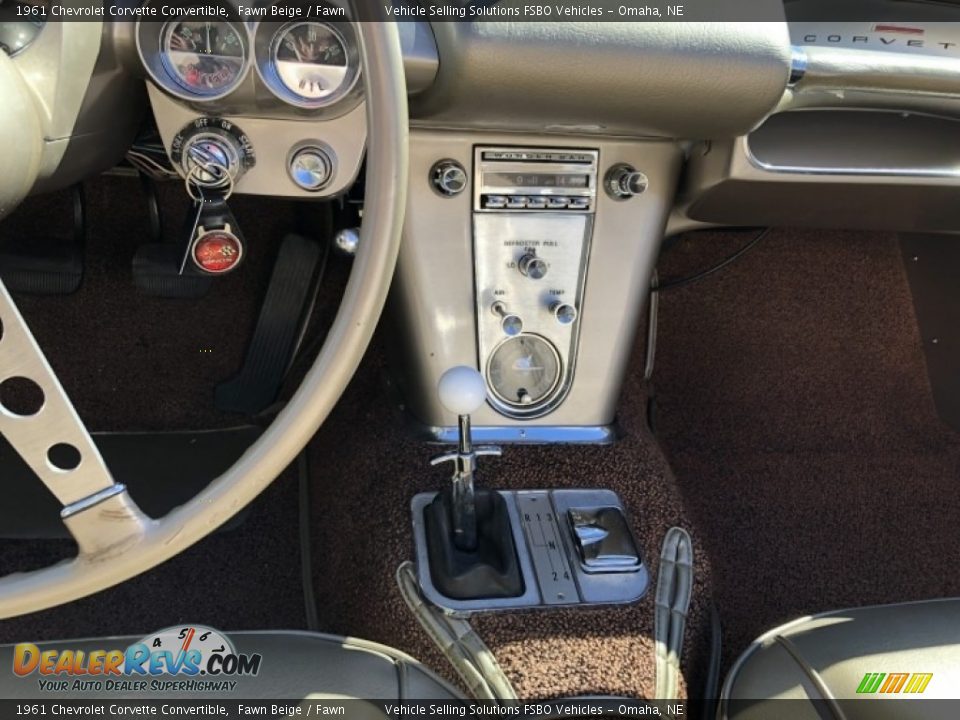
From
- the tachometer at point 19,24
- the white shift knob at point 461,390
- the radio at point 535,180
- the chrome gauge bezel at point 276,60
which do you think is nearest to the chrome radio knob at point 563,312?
the radio at point 535,180

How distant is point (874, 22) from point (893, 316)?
76 cm

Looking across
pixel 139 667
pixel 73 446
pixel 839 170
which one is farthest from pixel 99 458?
pixel 839 170

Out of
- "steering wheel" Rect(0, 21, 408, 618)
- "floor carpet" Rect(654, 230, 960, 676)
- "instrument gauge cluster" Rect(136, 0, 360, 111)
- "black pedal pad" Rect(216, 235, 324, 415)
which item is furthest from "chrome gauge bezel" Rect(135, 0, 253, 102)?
"floor carpet" Rect(654, 230, 960, 676)

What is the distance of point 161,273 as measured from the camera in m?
1.35

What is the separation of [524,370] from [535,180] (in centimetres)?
26

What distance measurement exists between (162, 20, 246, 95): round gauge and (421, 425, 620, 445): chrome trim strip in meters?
0.58

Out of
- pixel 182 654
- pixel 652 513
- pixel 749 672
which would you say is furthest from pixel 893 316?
pixel 182 654

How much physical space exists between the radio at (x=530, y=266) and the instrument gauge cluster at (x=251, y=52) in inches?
13.7

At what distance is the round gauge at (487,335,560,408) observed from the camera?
3.92 feet

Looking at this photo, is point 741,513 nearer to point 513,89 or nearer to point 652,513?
point 652,513

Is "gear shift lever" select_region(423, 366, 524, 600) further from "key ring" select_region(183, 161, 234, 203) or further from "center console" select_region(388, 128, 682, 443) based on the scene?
"key ring" select_region(183, 161, 234, 203)

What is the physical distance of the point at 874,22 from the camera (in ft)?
3.74

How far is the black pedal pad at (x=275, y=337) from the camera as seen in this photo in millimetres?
1494

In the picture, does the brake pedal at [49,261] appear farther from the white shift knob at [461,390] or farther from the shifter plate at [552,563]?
the white shift knob at [461,390]
